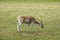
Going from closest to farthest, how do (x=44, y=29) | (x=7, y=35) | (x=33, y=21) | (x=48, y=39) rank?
(x=48, y=39) < (x=7, y=35) < (x=33, y=21) < (x=44, y=29)

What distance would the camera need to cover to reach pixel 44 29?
1266 cm

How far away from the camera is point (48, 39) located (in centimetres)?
1041

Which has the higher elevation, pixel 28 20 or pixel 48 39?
pixel 28 20

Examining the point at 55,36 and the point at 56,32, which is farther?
the point at 56,32

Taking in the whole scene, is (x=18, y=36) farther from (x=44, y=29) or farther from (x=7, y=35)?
(x=44, y=29)

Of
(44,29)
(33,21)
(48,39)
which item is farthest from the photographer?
(44,29)

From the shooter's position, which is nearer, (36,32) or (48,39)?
(48,39)

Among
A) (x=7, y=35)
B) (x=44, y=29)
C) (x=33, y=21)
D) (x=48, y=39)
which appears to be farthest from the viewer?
(x=44, y=29)

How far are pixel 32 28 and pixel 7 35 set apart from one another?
6.57ft

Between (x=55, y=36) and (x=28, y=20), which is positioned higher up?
(x=28, y=20)

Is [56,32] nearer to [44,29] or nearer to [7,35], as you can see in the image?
[44,29]

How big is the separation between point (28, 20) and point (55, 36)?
1510mm

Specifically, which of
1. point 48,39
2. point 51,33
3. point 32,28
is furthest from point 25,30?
point 48,39

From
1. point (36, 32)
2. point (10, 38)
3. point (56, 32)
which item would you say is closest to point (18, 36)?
point (10, 38)
